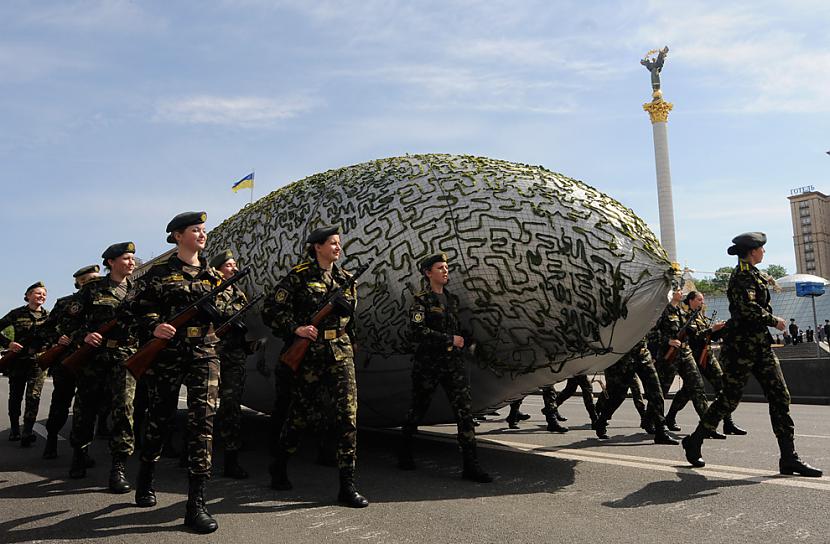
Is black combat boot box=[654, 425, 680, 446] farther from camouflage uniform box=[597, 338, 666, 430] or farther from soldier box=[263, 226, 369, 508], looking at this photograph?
soldier box=[263, 226, 369, 508]

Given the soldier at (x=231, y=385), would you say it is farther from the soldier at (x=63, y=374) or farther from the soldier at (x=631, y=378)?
the soldier at (x=631, y=378)

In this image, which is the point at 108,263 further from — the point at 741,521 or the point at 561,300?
the point at 741,521

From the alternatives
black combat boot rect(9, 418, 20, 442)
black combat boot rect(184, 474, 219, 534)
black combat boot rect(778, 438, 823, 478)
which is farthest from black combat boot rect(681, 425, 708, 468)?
black combat boot rect(9, 418, 20, 442)

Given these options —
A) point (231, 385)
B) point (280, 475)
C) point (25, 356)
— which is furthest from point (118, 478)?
point (25, 356)

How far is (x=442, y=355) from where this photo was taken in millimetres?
5578

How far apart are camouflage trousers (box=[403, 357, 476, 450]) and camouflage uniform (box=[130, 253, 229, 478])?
1.75m

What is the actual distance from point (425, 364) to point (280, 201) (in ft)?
8.62

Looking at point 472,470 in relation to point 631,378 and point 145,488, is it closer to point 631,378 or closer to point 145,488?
point 145,488

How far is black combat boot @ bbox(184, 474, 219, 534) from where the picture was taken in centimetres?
402

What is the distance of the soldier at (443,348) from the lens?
544 centimetres

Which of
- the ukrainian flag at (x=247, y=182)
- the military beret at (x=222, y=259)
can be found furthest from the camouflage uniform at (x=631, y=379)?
the ukrainian flag at (x=247, y=182)

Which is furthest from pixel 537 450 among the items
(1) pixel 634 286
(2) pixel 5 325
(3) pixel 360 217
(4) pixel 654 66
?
(4) pixel 654 66

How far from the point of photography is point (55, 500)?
4.98m

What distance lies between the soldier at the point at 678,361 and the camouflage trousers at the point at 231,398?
4.83 metres
